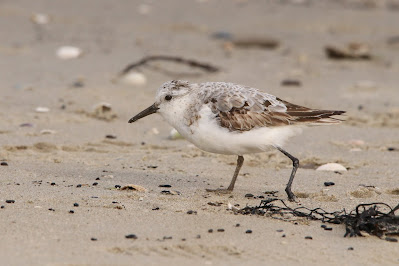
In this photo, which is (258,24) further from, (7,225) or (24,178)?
(7,225)

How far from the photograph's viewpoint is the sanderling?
575cm

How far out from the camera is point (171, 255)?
4.33 meters

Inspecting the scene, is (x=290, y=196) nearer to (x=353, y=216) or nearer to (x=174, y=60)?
(x=353, y=216)

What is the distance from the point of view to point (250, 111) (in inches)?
230

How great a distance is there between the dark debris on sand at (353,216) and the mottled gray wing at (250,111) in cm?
69

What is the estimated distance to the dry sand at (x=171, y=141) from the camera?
4.57 m

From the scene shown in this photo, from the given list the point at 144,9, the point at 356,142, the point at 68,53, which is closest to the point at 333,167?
the point at 356,142

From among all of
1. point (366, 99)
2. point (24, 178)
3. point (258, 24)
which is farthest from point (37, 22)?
point (24, 178)

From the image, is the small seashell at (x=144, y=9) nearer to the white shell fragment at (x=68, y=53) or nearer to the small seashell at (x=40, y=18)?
the small seashell at (x=40, y=18)

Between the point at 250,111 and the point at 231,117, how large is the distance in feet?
0.62

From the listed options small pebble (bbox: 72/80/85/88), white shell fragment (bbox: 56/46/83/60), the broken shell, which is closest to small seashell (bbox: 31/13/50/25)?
white shell fragment (bbox: 56/46/83/60)

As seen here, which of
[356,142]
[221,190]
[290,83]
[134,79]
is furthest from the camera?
[290,83]

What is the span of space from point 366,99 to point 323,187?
3837mm

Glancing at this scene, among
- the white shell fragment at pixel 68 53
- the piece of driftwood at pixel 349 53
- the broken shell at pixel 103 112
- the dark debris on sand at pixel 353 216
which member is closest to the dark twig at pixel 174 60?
the white shell fragment at pixel 68 53
